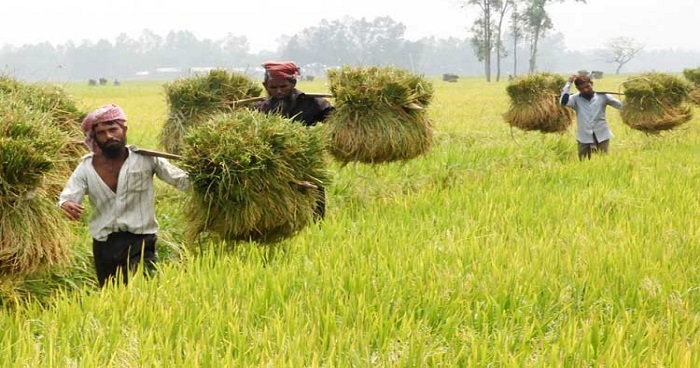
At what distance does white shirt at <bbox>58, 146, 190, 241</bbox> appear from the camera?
331cm

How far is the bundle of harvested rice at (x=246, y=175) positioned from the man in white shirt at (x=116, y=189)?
19 cm

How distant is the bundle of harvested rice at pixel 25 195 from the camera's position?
271 cm

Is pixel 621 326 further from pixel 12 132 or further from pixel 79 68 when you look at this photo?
pixel 79 68

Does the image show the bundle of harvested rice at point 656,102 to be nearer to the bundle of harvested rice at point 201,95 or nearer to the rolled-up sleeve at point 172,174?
the bundle of harvested rice at point 201,95

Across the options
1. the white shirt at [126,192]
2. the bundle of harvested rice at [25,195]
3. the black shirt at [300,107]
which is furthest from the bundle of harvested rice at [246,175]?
the black shirt at [300,107]

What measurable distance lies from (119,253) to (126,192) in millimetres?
341

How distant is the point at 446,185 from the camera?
677cm

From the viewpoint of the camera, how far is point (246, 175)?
3.27 m

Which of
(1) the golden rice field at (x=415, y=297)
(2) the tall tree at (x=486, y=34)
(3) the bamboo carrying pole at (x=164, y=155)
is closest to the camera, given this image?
(1) the golden rice field at (x=415, y=297)

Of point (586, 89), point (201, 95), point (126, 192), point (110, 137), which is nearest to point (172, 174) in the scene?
point (126, 192)

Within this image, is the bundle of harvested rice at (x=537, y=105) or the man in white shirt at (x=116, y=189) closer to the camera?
the man in white shirt at (x=116, y=189)

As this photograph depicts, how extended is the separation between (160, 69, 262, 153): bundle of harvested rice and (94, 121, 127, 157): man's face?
8.43 ft

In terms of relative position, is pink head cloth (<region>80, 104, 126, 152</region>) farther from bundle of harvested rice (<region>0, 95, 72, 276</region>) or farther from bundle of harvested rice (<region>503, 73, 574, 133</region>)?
bundle of harvested rice (<region>503, 73, 574, 133</region>)

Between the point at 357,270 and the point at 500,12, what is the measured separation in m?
51.4
